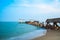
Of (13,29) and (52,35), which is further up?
(13,29)

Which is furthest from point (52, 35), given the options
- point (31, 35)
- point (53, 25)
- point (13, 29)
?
point (13, 29)

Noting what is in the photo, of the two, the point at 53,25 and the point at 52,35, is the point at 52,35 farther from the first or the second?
the point at 53,25

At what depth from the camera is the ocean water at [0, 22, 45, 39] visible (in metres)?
1.45

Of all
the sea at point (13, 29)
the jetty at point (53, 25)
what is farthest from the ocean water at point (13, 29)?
the jetty at point (53, 25)

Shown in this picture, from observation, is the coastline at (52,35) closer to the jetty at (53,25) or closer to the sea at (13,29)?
the jetty at (53,25)

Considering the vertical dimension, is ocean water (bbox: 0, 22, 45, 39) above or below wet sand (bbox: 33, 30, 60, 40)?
above

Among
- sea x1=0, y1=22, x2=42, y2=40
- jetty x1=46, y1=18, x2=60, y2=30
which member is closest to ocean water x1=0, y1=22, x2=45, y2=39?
sea x1=0, y1=22, x2=42, y2=40

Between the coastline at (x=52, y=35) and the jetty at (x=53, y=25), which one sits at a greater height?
the jetty at (x=53, y=25)

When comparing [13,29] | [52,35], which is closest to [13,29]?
[13,29]

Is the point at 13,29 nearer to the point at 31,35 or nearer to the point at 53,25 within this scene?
the point at 31,35

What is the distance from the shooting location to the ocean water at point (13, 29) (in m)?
1.45

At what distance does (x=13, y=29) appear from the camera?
1.47 meters

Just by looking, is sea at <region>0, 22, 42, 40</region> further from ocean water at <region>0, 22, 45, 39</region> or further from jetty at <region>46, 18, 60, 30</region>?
jetty at <region>46, 18, 60, 30</region>

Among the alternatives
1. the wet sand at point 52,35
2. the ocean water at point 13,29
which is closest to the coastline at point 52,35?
the wet sand at point 52,35
